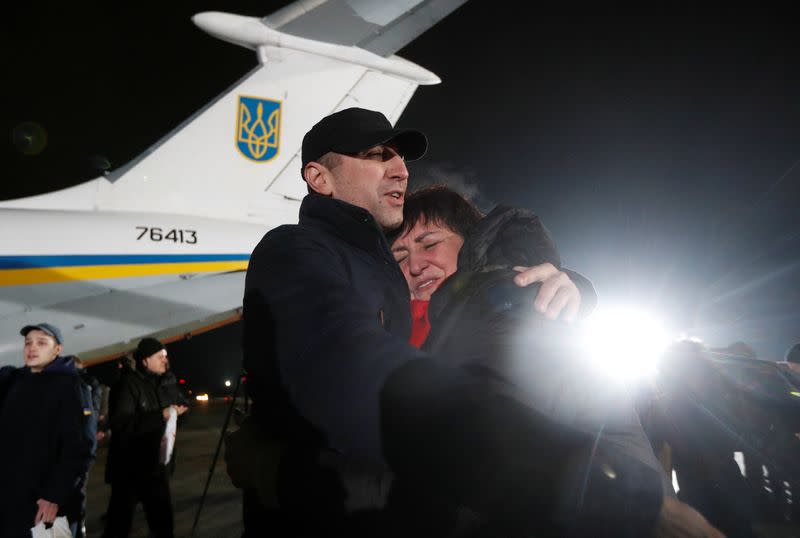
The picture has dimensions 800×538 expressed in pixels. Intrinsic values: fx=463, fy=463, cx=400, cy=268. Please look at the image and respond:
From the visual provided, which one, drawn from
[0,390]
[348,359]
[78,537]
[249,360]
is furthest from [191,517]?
[348,359]

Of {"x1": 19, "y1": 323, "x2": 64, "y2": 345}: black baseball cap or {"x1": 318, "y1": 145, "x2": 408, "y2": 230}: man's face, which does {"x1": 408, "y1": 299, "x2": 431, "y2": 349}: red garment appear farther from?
{"x1": 19, "y1": 323, "x2": 64, "y2": 345}: black baseball cap

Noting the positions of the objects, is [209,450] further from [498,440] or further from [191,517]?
[498,440]

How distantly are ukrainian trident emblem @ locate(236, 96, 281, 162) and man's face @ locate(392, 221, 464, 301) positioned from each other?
4.31m

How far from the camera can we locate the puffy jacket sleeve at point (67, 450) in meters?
3.22

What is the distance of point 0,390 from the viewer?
11.1 feet

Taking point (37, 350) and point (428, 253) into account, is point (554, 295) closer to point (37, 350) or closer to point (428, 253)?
point (428, 253)

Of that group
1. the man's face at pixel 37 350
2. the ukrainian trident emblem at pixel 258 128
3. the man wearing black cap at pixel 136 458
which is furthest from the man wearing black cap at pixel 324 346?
the ukrainian trident emblem at pixel 258 128

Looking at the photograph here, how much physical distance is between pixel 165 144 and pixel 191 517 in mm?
4324

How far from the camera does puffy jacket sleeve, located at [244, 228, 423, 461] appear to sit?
25.9 inches

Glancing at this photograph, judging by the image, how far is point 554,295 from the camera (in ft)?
2.91

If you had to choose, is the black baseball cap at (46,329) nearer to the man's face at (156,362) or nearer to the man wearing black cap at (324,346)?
the man's face at (156,362)

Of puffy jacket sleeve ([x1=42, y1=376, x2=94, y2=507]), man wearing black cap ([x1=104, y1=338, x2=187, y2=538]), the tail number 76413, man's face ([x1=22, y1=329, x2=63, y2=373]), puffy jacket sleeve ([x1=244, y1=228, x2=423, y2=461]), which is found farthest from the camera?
the tail number 76413

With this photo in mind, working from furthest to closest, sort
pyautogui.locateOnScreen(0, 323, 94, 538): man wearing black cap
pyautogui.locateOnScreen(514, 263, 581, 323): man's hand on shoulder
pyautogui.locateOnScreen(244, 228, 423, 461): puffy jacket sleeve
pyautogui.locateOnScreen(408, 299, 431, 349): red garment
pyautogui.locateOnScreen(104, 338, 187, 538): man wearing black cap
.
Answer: pyautogui.locateOnScreen(104, 338, 187, 538): man wearing black cap → pyautogui.locateOnScreen(0, 323, 94, 538): man wearing black cap → pyautogui.locateOnScreen(408, 299, 431, 349): red garment → pyautogui.locateOnScreen(514, 263, 581, 323): man's hand on shoulder → pyautogui.locateOnScreen(244, 228, 423, 461): puffy jacket sleeve

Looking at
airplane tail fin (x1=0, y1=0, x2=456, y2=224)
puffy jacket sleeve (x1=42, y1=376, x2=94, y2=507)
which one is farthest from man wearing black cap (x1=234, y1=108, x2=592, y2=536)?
airplane tail fin (x1=0, y1=0, x2=456, y2=224)
